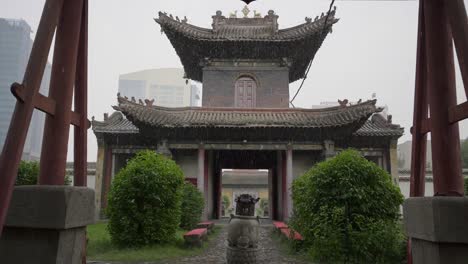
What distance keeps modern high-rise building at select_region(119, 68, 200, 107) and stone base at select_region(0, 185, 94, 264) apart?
9408cm

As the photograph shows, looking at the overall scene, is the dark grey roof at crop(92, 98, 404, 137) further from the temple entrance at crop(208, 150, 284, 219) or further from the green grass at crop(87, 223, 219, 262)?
the green grass at crop(87, 223, 219, 262)

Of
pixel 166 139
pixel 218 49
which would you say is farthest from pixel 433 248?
pixel 218 49

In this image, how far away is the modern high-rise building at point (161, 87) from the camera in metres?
97.3

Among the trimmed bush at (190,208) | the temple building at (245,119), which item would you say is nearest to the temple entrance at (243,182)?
the temple building at (245,119)

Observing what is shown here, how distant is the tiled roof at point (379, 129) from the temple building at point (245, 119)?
4cm

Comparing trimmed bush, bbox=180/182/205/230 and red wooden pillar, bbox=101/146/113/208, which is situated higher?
red wooden pillar, bbox=101/146/113/208

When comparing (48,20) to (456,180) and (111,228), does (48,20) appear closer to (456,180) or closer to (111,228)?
(456,180)

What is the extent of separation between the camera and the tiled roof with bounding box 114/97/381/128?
13.1 meters

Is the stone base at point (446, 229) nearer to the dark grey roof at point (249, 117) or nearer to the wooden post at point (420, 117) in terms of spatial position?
the wooden post at point (420, 117)

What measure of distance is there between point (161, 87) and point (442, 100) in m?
99.4

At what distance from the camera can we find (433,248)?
2.78 metres

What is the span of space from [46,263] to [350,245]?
17.8 ft

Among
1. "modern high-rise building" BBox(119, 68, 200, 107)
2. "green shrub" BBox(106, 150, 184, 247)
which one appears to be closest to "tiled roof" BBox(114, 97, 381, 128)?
"green shrub" BBox(106, 150, 184, 247)

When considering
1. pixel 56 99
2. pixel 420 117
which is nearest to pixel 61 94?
pixel 56 99
